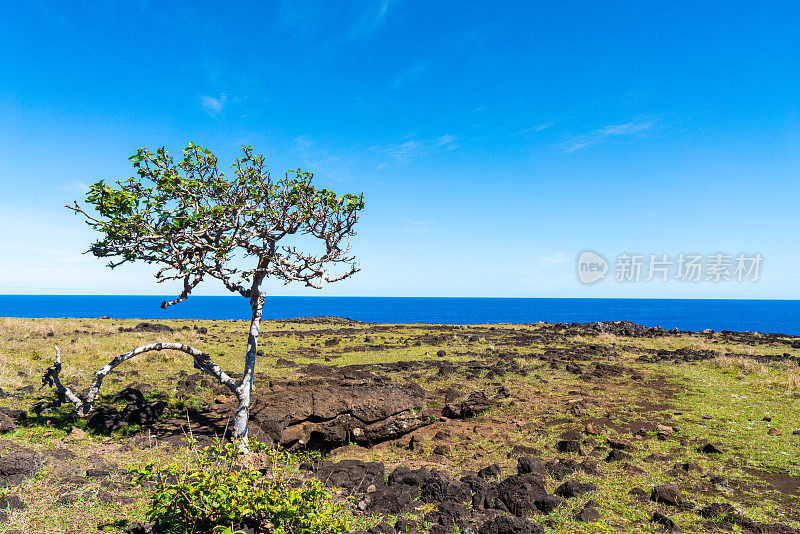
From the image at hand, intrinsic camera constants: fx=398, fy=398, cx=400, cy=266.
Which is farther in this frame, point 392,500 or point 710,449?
point 710,449

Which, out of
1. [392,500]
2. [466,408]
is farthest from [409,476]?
[466,408]

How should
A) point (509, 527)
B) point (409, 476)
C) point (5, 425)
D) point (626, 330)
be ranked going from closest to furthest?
point (509, 527) < point (409, 476) < point (5, 425) < point (626, 330)

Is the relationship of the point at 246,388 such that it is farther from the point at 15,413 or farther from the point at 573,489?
the point at 573,489

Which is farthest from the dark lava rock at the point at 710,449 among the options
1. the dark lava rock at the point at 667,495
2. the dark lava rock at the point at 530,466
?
the dark lava rock at the point at 530,466

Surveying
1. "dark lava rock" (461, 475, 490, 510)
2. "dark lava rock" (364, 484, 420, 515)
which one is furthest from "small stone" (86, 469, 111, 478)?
"dark lava rock" (461, 475, 490, 510)

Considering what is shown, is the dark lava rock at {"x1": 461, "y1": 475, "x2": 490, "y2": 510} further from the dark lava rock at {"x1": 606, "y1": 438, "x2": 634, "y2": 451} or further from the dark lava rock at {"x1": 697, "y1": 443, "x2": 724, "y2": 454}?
the dark lava rock at {"x1": 697, "y1": 443, "x2": 724, "y2": 454}

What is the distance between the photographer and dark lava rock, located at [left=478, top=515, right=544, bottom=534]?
7805 millimetres

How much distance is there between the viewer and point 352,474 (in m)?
10.6

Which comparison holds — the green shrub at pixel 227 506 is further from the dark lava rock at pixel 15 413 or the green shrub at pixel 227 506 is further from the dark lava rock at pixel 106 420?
the dark lava rock at pixel 15 413

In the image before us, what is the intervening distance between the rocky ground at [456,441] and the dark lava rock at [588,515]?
3 centimetres

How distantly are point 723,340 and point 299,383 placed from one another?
54.2 meters

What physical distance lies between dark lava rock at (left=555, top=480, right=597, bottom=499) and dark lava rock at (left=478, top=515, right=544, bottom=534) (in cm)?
206

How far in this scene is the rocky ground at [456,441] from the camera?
27.8 ft

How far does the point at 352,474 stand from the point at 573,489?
5.58 m
